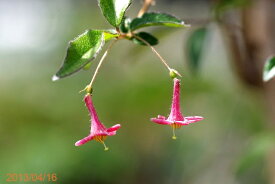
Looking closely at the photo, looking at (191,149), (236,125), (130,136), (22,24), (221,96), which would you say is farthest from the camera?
(22,24)

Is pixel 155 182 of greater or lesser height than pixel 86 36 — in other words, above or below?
below

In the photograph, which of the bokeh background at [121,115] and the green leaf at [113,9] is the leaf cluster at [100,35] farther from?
the bokeh background at [121,115]

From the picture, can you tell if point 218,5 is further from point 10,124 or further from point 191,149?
point 10,124

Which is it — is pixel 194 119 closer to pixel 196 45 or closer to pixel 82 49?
pixel 82 49

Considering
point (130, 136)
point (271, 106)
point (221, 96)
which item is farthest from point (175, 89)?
point (130, 136)

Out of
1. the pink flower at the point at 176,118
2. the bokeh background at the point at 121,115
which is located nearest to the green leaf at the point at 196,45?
the pink flower at the point at 176,118

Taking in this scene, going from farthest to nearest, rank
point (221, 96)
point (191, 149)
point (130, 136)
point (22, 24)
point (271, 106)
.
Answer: point (22, 24), point (130, 136), point (191, 149), point (221, 96), point (271, 106)

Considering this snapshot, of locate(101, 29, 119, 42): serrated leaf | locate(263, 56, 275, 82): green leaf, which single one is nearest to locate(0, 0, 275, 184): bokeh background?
locate(263, 56, 275, 82): green leaf

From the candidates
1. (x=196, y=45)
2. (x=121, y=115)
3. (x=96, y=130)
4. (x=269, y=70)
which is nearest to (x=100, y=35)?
(x=96, y=130)
